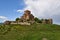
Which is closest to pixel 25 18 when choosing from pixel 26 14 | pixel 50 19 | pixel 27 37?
pixel 26 14

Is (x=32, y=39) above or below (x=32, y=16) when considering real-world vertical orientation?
below

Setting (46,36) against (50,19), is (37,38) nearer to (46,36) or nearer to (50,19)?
(46,36)

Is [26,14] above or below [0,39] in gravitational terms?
above

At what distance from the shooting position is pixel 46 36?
67.6 m

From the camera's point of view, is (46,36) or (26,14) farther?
(26,14)

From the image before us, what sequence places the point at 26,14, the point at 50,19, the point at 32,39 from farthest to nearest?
the point at 26,14 → the point at 50,19 → the point at 32,39

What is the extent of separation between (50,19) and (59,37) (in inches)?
2848

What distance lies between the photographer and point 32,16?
147625 mm

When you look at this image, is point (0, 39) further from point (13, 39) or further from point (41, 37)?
point (41, 37)

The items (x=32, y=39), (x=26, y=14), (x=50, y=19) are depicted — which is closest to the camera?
(x=32, y=39)

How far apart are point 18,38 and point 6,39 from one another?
4519 millimetres

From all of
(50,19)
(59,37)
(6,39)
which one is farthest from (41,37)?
(50,19)

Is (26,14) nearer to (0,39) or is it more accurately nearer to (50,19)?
(50,19)

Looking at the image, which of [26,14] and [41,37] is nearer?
[41,37]
